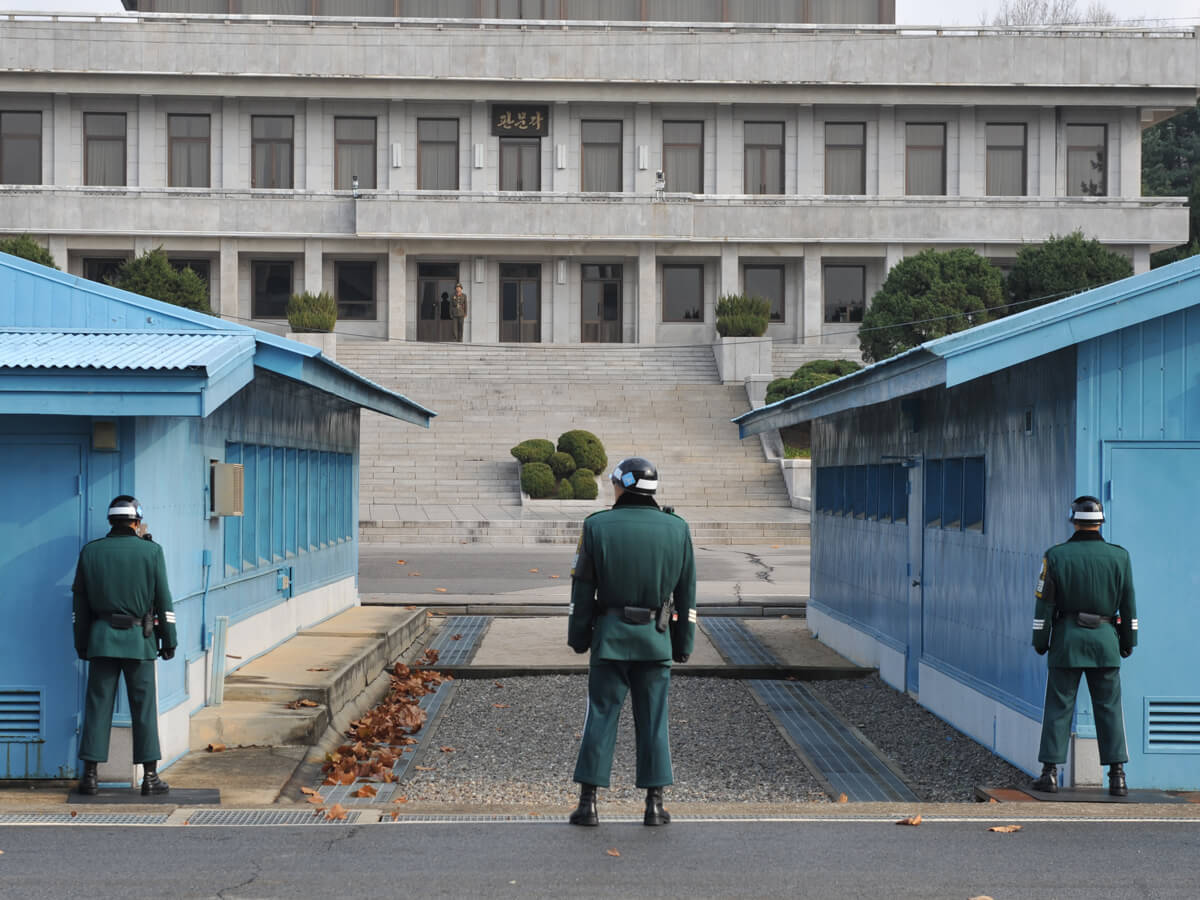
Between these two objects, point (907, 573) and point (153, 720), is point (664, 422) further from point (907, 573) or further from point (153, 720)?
point (153, 720)

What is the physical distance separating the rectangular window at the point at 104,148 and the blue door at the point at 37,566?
4691cm

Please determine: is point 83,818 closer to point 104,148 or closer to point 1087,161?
point 104,148

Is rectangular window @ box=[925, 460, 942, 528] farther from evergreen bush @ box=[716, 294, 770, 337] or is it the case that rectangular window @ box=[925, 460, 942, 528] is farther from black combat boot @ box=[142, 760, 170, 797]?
evergreen bush @ box=[716, 294, 770, 337]

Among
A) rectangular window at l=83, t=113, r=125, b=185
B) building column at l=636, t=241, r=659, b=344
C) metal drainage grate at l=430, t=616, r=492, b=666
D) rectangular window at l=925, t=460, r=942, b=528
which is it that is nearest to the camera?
rectangular window at l=925, t=460, r=942, b=528

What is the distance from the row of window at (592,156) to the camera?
2095 inches

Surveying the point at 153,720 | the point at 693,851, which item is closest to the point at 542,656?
the point at 153,720

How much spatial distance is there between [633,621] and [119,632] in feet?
10.1

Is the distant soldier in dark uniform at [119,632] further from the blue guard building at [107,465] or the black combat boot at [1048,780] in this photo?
the black combat boot at [1048,780]

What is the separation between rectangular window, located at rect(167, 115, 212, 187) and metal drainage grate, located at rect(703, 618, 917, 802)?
4139 centimetres

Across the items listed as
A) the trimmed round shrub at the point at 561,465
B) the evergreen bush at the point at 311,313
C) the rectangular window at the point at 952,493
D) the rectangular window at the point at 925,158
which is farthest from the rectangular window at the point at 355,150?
the rectangular window at the point at 952,493

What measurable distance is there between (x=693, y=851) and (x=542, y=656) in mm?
8694

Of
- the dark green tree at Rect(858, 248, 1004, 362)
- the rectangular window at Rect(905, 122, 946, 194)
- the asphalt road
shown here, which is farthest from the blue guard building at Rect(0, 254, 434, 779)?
the rectangular window at Rect(905, 122, 946, 194)

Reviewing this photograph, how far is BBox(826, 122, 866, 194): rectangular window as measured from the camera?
2130 inches

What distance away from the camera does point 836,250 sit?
52.8 meters
